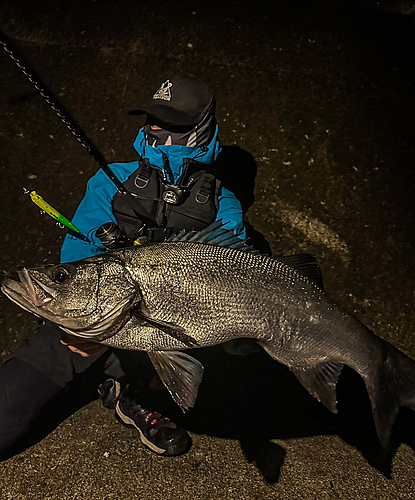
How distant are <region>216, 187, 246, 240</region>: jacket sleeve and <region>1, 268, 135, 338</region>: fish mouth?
106 cm

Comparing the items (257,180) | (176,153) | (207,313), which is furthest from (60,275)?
(257,180)

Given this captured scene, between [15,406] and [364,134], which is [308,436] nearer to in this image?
[15,406]

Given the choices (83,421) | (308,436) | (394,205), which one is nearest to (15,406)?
(83,421)

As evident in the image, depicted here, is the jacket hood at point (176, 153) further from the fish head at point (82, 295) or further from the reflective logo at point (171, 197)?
the fish head at point (82, 295)

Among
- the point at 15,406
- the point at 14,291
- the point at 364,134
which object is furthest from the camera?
the point at 364,134

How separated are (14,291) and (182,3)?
4.73 m

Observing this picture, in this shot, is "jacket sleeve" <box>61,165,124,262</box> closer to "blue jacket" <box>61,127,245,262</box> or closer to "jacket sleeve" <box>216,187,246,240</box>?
"blue jacket" <box>61,127,245,262</box>

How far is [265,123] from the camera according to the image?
439cm

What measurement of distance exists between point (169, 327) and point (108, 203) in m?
1.23

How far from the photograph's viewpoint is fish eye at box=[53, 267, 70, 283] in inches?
80.1

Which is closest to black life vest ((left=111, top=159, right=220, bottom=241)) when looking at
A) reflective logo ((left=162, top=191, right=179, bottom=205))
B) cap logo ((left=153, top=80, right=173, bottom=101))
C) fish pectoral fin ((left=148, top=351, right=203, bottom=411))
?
reflective logo ((left=162, top=191, right=179, bottom=205))

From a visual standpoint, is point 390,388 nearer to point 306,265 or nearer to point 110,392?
point 306,265

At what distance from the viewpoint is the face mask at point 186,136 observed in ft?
9.10

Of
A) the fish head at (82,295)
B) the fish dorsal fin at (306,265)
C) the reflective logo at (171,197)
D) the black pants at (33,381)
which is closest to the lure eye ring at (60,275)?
the fish head at (82,295)
